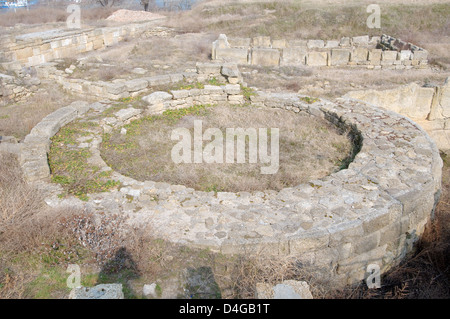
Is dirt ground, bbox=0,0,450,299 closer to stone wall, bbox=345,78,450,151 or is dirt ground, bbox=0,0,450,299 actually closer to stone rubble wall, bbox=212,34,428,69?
stone wall, bbox=345,78,450,151

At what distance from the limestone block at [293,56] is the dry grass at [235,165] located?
6524 mm

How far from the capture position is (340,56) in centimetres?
1562

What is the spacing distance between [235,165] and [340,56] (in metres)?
10.9

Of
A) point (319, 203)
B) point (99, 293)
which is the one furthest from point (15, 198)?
point (319, 203)

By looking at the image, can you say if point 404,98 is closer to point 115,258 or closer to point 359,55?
point 359,55

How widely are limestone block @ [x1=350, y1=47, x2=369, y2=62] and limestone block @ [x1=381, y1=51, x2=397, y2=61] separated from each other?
706 millimetres

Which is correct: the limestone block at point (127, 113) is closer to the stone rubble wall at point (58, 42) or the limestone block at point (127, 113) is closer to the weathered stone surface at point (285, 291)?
the stone rubble wall at point (58, 42)

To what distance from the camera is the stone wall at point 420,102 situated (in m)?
11.1

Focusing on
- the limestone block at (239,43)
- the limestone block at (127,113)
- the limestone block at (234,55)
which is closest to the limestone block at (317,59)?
the limestone block at (234,55)

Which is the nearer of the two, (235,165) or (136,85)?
(235,165)

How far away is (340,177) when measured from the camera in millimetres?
5895
